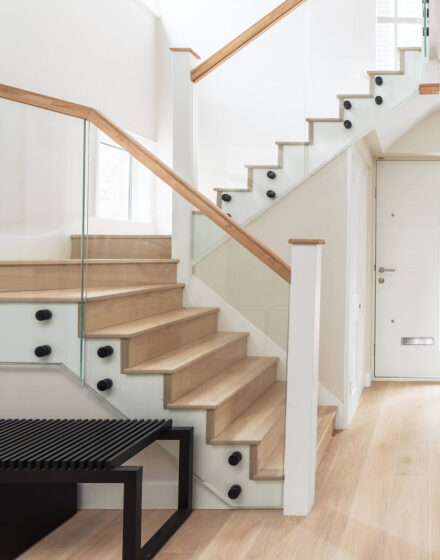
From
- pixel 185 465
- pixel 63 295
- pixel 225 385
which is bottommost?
pixel 185 465

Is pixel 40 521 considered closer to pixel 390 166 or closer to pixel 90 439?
pixel 90 439

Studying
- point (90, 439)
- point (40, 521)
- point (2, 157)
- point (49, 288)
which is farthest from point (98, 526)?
point (2, 157)

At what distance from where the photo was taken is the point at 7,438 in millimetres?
2885

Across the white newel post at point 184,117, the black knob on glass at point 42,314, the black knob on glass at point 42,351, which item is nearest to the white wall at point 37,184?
the black knob on glass at point 42,314

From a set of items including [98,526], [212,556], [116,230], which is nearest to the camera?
[212,556]

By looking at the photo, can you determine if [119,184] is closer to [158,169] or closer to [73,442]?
[158,169]

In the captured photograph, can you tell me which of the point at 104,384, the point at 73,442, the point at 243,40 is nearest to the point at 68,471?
the point at 73,442

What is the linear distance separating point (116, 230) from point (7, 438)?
3.65 feet

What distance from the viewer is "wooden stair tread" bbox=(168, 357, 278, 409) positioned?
329 cm

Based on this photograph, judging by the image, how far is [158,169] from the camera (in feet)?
11.9

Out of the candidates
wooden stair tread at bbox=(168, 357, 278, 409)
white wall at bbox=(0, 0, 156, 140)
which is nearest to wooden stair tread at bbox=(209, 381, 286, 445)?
wooden stair tread at bbox=(168, 357, 278, 409)

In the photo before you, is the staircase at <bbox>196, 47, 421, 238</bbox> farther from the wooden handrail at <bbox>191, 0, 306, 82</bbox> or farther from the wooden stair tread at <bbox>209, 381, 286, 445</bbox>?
the wooden stair tread at <bbox>209, 381, 286, 445</bbox>

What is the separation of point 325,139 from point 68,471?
324cm

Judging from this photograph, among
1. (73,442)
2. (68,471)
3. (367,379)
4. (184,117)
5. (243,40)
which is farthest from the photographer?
(367,379)
